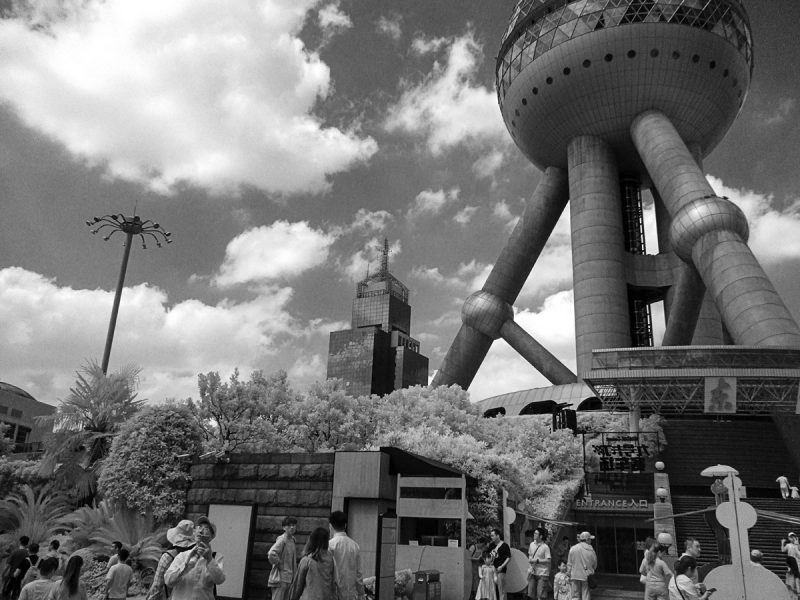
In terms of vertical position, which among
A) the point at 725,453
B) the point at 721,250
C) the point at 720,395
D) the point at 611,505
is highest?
the point at 721,250

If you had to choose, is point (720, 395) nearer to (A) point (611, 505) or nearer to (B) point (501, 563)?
(A) point (611, 505)

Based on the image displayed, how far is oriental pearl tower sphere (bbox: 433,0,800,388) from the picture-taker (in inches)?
1924

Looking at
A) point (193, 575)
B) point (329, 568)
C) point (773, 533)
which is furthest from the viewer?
point (773, 533)

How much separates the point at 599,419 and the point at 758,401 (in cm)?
872

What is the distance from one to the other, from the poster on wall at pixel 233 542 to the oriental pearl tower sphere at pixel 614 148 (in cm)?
3702

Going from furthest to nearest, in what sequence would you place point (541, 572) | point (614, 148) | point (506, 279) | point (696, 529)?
point (506, 279)
point (614, 148)
point (696, 529)
point (541, 572)

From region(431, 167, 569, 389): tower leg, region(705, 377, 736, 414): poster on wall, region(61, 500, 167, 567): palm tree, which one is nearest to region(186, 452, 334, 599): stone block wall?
region(61, 500, 167, 567): palm tree

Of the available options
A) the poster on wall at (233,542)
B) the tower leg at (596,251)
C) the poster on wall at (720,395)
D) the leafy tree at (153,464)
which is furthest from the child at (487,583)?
the tower leg at (596,251)

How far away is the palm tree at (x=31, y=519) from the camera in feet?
69.0

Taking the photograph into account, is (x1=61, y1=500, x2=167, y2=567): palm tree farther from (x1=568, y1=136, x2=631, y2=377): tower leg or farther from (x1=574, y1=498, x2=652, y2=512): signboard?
(x1=568, y1=136, x2=631, y2=377): tower leg

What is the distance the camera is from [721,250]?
130 ft

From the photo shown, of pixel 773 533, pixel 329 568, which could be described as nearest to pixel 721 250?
pixel 773 533

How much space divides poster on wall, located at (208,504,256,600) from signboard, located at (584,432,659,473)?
72.9 ft

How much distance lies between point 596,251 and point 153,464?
133ft
